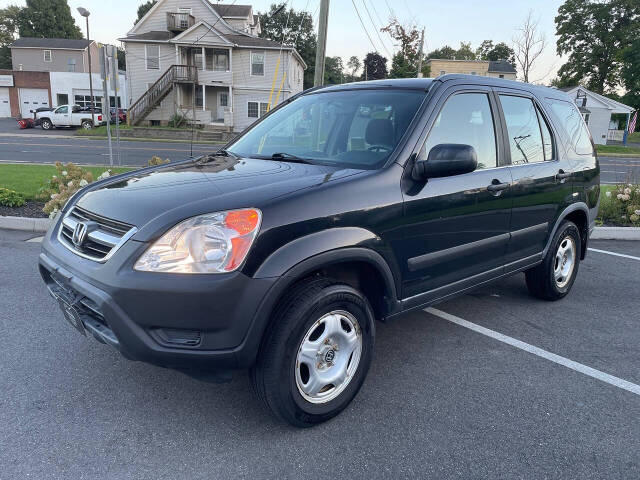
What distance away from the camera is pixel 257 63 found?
3456cm

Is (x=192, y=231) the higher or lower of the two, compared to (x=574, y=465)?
higher

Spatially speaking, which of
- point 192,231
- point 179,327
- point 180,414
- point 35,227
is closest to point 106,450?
point 180,414

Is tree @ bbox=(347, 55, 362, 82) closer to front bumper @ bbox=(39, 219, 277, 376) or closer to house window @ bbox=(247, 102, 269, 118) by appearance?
house window @ bbox=(247, 102, 269, 118)

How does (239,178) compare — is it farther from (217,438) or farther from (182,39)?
(182,39)

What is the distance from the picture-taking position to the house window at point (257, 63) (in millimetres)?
34406

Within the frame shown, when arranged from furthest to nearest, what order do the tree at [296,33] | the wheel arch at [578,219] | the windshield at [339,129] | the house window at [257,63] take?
the tree at [296,33] < the house window at [257,63] < the wheel arch at [578,219] < the windshield at [339,129]

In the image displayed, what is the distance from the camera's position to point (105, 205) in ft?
8.57

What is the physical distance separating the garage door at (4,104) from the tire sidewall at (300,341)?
5482 centimetres

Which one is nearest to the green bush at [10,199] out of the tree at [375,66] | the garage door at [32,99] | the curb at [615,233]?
the curb at [615,233]

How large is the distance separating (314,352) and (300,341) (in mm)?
176

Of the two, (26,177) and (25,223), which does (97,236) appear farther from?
(26,177)

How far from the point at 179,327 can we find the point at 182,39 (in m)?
35.5

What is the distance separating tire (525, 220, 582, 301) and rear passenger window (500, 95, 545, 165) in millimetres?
873

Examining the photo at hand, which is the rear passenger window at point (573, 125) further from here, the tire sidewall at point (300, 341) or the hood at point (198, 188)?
the tire sidewall at point (300, 341)
